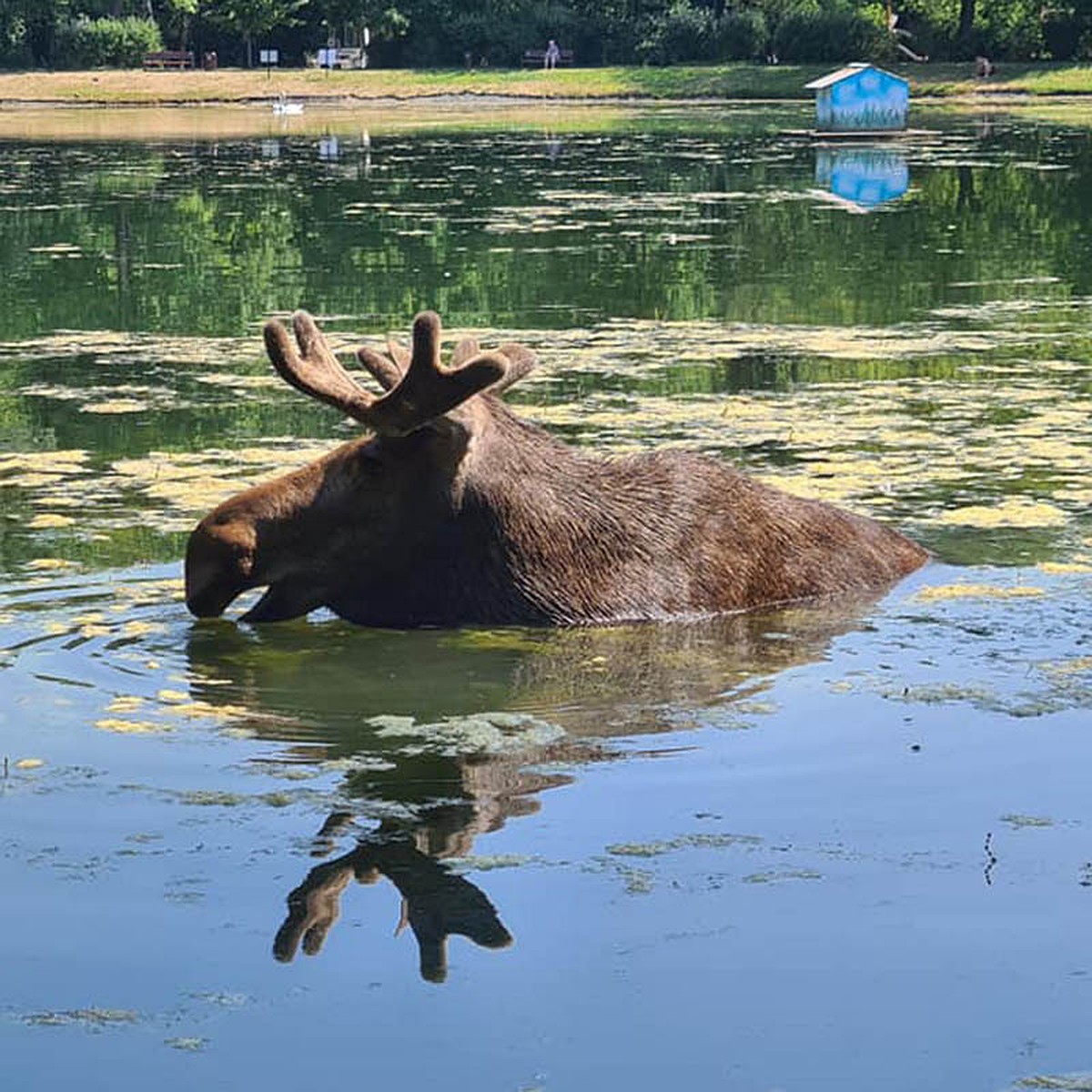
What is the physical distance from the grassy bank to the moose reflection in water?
5928 centimetres

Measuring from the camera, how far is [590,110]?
65.6 metres

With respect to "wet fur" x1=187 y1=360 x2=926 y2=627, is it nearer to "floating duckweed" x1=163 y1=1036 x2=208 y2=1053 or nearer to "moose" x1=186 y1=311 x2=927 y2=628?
"moose" x1=186 y1=311 x2=927 y2=628

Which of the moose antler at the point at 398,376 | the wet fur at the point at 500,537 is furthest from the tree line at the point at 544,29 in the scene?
the moose antler at the point at 398,376

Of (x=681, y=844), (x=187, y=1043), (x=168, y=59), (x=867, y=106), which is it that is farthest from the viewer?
(x=168, y=59)

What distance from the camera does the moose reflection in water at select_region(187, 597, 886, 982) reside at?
6.30 m

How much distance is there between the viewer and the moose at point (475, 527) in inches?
343

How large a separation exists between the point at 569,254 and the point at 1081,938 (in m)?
18.6

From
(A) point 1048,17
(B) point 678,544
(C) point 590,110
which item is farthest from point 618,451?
(A) point 1048,17

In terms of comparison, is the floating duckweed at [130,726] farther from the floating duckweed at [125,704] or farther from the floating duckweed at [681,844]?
the floating duckweed at [681,844]

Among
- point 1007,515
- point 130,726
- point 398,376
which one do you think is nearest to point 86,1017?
point 130,726

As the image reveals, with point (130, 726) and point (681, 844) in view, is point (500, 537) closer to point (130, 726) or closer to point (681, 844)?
point (130, 726)

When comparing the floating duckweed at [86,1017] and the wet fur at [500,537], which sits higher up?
the wet fur at [500,537]

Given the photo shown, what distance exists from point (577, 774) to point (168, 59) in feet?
245

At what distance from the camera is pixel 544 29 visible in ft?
257
